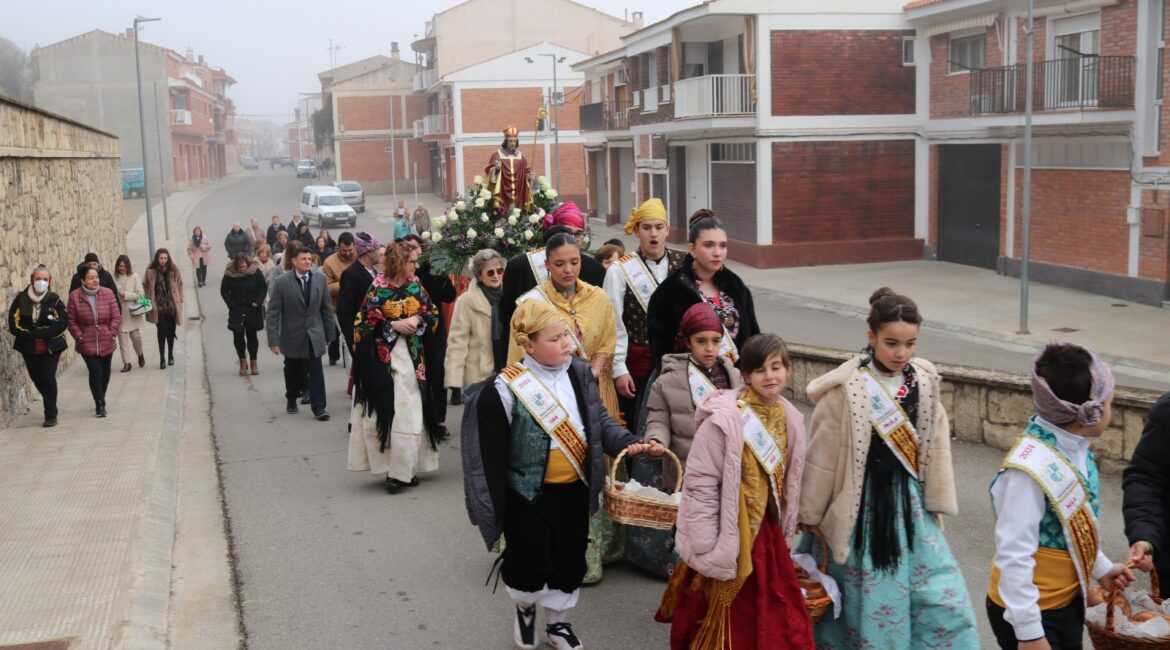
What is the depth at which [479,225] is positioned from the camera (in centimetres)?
1116

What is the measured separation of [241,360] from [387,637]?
35.3 feet

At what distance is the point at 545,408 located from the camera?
578 cm

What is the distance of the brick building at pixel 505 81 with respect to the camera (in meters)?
59.7

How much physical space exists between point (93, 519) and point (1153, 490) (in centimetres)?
704

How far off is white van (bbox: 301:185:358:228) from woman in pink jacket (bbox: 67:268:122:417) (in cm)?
3591

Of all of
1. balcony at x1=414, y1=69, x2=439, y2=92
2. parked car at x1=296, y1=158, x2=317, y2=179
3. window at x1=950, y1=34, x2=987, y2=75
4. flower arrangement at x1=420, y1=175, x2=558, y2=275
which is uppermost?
balcony at x1=414, y1=69, x2=439, y2=92

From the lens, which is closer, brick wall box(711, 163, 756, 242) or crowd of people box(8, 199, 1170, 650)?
crowd of people box(8, 199, 1170, 650)

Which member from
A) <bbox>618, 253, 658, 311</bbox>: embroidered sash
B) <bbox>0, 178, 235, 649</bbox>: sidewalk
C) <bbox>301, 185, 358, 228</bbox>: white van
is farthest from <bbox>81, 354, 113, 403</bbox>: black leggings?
<bbox>301, 185, 358, 228</bbox>: white van

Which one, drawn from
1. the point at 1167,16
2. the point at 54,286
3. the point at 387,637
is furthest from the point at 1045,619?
the point at 1167,16

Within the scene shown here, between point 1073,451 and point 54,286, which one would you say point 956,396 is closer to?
point 1073,451

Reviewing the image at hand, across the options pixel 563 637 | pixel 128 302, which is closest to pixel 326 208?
pixel 128 302

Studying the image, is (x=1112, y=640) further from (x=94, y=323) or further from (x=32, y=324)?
(x=94, y=323)

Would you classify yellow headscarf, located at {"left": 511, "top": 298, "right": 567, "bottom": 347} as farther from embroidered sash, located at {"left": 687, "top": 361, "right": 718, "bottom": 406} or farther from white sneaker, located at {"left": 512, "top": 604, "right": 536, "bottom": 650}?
white sneaker, located at {"left": 512, "top": 604, "right": 536, "bottom": 650}

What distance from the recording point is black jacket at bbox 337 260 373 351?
35.9 feet
